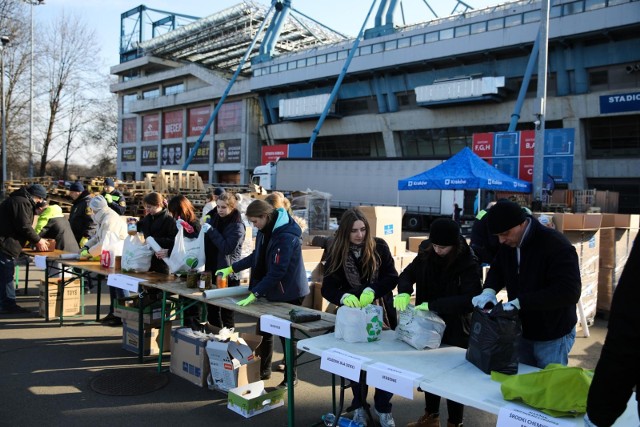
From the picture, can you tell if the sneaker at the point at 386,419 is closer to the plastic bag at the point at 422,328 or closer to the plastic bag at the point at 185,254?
the plastic bag at the point at 422,328

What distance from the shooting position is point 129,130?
200 ft

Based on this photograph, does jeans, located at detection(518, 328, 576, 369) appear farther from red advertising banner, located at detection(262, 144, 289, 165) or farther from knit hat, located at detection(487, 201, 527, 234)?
red advertising banner, located at detection(262, 144, 289, 165)

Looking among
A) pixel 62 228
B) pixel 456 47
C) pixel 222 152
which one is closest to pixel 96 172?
pixel 222 152

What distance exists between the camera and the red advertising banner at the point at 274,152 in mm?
40750

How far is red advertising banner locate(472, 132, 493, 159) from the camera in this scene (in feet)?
89.2

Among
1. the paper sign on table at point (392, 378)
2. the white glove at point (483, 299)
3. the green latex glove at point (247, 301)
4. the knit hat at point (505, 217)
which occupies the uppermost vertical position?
the knit hat at point (505, 217)

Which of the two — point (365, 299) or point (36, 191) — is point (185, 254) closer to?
point (365, 299)

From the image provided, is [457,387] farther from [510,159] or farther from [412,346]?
[510,159]

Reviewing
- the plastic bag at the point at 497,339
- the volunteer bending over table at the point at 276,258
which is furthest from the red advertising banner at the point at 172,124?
the plastic bag at the point at 497,339

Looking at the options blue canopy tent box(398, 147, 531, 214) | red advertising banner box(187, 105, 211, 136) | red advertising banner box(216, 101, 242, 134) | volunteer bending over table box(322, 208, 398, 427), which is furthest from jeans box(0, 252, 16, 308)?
red advertising banner box(187, 105, 211, 136)

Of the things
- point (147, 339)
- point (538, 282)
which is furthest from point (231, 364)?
point (538, 282)

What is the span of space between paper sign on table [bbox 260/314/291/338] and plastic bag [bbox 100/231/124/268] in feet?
11.0

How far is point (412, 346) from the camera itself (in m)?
3.43

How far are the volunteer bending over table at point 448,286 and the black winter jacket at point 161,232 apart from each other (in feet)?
11.7
